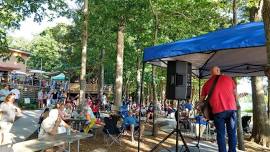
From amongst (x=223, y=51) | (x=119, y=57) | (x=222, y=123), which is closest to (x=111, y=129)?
(x=223, y=51)

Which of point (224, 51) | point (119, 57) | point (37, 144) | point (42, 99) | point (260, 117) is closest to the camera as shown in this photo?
point (37, 144)

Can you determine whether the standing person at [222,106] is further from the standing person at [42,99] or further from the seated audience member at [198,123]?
the standing person at [42,99]

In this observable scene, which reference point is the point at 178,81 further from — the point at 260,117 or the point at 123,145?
the point at 260,117

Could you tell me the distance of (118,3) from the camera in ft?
48.7

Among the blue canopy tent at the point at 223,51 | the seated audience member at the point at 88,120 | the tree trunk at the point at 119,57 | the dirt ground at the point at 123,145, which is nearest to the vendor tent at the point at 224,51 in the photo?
the blue canopy tent at the point at 223,51

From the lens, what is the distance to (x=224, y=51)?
8352mm

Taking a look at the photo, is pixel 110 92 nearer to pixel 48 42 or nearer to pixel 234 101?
pixel 48 42

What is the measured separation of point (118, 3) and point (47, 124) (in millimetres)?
7694

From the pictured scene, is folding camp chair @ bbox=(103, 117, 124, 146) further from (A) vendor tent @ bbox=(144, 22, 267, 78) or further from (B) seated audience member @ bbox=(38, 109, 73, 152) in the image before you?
(A) vendor tent @ bbox=(144, 22, 267, 78)

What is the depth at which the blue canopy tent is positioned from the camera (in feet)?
20.4

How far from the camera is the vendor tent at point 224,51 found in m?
6.22

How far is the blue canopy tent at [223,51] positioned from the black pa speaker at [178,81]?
0.77 feet

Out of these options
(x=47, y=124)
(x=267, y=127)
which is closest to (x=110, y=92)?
(x=267, y=127)

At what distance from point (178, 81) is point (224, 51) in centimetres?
142
